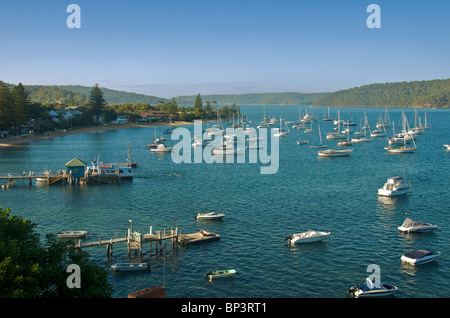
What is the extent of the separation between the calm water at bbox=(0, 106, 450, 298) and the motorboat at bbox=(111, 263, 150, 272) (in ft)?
1.75

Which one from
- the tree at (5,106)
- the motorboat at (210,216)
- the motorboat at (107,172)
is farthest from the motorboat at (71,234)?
the tree at (5,106)

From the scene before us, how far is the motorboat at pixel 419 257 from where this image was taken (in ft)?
113

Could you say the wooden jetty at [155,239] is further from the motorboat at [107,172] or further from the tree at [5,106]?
the tree at [5,106]

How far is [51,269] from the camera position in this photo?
2184 cm

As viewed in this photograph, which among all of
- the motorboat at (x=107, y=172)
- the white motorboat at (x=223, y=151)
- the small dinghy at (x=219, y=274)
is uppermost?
the white motorboat at (x=223, y=151)

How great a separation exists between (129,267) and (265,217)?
64.5 feet

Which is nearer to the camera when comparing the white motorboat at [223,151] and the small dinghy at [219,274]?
the small dinghy at [219,274]

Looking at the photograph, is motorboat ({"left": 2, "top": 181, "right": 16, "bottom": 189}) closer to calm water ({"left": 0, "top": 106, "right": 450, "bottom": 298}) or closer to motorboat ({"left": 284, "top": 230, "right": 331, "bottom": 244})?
calm water ({"left": 0, "top": 106, "right": 450, "bottom": 298})

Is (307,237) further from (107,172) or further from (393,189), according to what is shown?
(107,172)

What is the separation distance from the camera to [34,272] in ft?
68.9

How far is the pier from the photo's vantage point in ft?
120

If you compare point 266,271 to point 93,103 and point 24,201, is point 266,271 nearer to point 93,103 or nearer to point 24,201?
point 24,201
